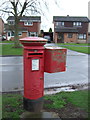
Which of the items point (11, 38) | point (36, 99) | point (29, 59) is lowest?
point (36, 99)

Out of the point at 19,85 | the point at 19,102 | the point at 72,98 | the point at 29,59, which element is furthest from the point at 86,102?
the point at 19,85

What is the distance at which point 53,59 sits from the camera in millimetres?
3463

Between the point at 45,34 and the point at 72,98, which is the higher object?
the point at 45,34

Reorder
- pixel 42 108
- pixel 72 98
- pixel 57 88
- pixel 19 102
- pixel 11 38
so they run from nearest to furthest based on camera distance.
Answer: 1. pixel 42 108
2. pixel 19 102
3. pixel 72 98
4. pixel 57 88
5. pixel 11 38

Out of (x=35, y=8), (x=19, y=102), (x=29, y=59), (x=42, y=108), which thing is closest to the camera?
(x=29, y=59)

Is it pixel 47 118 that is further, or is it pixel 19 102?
pixel 19 102

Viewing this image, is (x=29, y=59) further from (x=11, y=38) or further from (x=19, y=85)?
(x=11, y=38)

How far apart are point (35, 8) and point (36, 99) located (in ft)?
69.7

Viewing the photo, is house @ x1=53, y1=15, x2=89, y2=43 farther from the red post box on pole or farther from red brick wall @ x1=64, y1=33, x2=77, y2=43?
the red post box on pole

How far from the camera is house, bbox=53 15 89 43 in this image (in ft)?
139

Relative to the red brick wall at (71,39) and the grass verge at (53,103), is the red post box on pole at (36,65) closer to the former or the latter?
the grass verge at (53,103)

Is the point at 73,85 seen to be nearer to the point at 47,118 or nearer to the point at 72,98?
the point at 72,98

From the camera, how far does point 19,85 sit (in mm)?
6090

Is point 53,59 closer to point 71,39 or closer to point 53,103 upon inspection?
point 53,103
